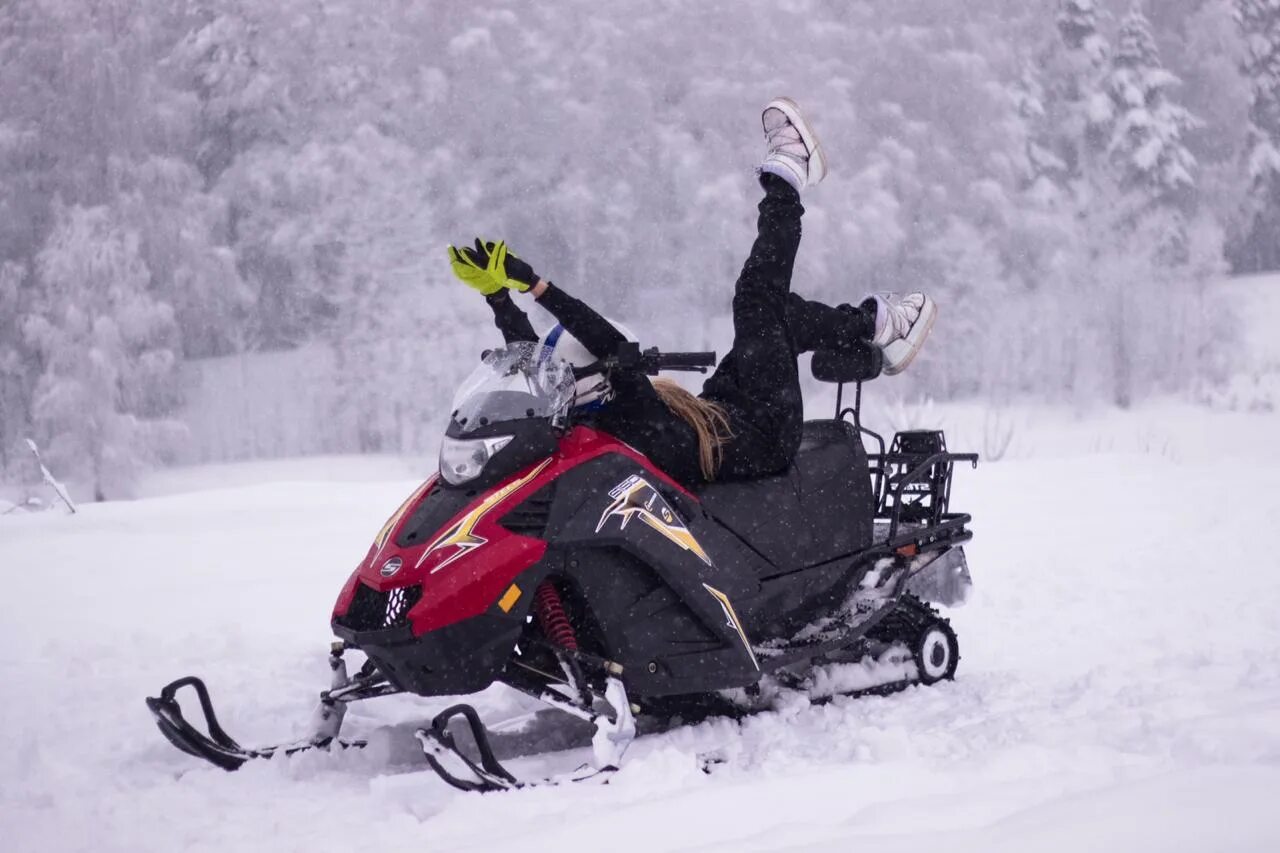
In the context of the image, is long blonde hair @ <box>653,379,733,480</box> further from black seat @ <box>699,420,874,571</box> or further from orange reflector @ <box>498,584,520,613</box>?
orange reflector @ <box>498,584,520,613</box>

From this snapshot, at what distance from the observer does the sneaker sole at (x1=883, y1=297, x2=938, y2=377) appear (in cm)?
307

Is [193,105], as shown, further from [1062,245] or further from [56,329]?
[1062,245]

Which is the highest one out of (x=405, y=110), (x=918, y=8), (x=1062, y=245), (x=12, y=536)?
(x=918, y=8)

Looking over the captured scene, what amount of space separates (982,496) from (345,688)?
5.07 metres

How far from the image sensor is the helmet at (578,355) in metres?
2.57

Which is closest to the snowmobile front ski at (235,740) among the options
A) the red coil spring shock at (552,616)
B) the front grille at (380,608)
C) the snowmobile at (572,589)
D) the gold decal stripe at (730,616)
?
the snowmobile at (572,589)

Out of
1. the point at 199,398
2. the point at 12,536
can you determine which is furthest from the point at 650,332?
the point at 12,536

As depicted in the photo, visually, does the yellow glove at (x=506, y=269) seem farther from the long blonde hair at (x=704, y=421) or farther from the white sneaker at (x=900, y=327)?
the white sneaker at (x=900, y=327)

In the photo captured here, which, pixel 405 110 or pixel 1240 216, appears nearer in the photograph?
pixel 405 110

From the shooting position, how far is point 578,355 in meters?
2.58

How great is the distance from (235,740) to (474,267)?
1.21 meters

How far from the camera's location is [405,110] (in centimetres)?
1056

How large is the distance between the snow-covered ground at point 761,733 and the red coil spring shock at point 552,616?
29cm

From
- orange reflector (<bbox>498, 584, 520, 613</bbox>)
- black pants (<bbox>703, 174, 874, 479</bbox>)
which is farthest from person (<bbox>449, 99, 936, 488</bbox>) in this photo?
orange reflector (<bbox>498, 584, 520, 613</bbox>)
